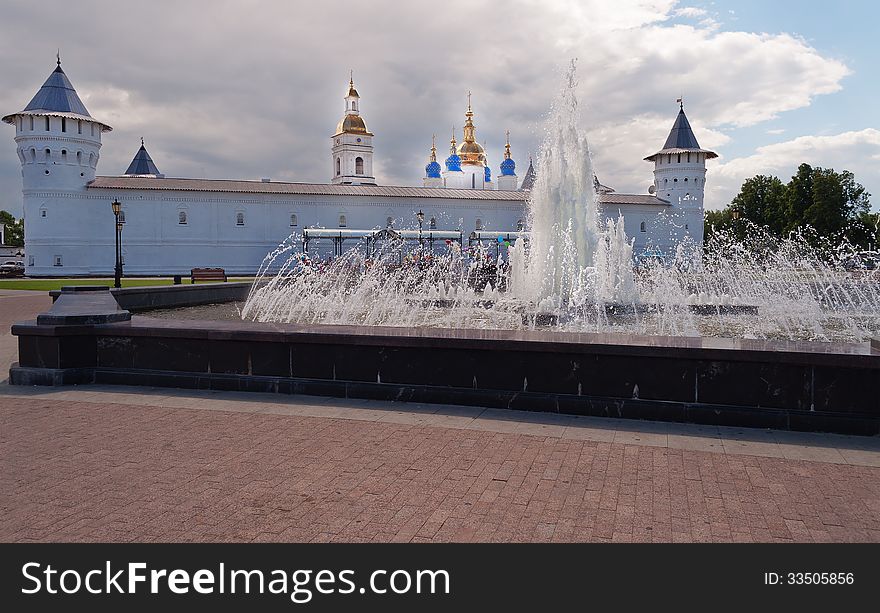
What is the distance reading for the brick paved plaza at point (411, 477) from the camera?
10.5 feet

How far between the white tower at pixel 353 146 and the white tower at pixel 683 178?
25.7 metres

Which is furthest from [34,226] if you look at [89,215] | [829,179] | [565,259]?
[829,179]

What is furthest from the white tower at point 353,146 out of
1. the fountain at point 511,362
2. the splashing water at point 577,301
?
the fountain at point 511,362

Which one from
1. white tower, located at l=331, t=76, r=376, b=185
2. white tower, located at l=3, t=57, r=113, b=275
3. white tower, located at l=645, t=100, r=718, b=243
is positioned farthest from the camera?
white tower, located at l=331, t=76, r=376, b=185

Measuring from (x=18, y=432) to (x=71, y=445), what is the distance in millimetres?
634

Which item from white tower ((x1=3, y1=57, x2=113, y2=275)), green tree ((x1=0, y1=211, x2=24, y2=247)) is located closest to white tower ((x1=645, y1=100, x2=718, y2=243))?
white tower ((x1=3, y1=57, x2=113, y2=275))

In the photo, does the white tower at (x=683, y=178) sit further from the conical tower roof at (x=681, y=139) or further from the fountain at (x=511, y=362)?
the fountain at (x=511, y=362)

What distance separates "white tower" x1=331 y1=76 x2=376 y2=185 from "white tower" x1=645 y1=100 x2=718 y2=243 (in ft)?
84.4

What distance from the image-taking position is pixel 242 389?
6.31 meters

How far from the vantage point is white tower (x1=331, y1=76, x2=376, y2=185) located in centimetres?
6338

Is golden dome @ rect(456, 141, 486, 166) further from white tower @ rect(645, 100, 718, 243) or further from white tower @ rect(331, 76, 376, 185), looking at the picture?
white tower @ rect(645, 100, 718, 243)

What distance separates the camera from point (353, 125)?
2504 inches

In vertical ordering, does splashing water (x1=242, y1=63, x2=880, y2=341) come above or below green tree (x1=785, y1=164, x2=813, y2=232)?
below
